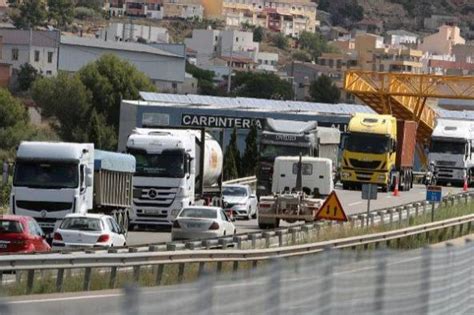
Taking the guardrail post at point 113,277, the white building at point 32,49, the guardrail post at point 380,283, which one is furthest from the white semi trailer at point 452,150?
the white building at point 32,49

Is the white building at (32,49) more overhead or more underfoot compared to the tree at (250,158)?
more overhead

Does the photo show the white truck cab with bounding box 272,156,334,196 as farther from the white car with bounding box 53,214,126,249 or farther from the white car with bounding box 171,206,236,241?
the white car with bounding box 53,214,126,249

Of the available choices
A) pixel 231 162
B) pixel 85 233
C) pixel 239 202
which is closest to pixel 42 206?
pixel 85 233

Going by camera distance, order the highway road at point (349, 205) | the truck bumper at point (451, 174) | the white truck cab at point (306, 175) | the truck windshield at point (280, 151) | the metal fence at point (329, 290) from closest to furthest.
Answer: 1. the metal fence at point (329, 290)
2. the highway road at point (349, 205)
3. the white truck cab at point (306, 175)
4. the truck windshield at point (280, 151)
5. the truck bumper at point (451, 174)

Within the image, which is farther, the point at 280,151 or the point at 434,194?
the point at 280,151

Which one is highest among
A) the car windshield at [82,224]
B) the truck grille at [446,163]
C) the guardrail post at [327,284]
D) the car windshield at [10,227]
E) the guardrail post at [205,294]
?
the guardrail post at [205,294]

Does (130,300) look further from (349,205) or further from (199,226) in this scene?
(349,205)

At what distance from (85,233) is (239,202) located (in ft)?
71.2

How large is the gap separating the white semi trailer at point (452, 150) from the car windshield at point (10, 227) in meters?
47.6

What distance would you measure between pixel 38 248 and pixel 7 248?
585mm

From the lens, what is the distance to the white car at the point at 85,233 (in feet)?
112

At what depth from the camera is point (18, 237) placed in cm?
3184

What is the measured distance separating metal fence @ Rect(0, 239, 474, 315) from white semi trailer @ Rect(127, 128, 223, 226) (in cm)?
3195

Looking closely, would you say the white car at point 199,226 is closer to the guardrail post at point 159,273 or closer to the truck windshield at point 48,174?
the truck windshield at point 48,174
